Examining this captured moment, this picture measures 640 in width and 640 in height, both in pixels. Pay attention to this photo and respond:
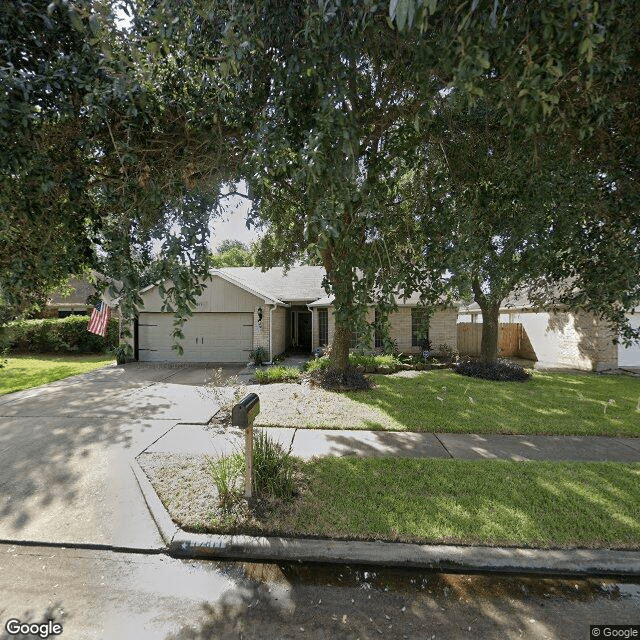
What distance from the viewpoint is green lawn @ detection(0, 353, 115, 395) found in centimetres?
1100

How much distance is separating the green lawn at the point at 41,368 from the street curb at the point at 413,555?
378 inches

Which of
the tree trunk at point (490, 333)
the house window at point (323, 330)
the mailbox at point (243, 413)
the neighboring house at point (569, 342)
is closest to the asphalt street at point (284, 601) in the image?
the mailbox at point (243, 413)

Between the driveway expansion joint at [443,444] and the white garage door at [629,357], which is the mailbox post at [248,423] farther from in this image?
the white garage door at [629,357]

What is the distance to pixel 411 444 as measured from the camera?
6.00 m

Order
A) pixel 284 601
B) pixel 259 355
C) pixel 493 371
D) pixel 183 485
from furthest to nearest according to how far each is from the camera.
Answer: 1. pixel 259 355
2. pixel 493 371
3. pixel 183 485
4. pixel 284 601

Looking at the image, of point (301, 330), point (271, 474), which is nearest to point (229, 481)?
point (271, 474)

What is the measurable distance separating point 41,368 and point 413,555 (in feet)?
52.5

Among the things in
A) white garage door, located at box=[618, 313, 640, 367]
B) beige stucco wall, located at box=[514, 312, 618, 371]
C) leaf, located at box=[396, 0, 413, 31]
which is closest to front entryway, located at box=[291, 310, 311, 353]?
beige stucco wall, located at box=[514, 312, 618, 371]

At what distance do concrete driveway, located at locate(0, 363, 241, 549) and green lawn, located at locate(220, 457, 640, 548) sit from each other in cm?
129

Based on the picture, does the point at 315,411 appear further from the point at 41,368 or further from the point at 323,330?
the point at 41,368

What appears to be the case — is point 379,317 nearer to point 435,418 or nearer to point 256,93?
point 256,93

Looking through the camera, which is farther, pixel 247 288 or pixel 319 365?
pixel 247 288

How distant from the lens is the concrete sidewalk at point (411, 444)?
5.57m

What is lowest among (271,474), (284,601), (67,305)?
(284,601)
